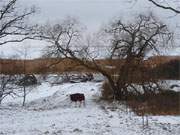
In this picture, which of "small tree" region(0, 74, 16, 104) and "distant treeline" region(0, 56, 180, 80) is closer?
"distant treeline" region(0, 56, 180, 80)

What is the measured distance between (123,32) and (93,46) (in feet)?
10.7

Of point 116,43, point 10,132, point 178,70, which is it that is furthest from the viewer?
point 178,70

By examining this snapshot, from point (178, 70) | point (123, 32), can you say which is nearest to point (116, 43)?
point (123, 32)

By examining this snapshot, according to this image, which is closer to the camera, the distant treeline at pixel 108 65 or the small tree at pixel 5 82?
→ the distant treeline at pixel 108 65

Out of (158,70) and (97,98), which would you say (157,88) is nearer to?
(158,70)

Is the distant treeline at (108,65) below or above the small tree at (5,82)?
above

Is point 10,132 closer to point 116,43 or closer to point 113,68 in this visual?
point 116,43

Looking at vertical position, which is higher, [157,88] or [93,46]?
[93,46]

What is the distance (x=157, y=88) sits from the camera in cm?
4091

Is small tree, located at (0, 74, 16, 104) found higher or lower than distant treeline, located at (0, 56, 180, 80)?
lower

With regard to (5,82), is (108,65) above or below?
above

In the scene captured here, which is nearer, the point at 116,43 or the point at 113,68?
the point at 116,43

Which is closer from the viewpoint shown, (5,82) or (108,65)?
(108,65)

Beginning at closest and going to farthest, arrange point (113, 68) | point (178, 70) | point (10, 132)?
point (10, 132)
point (113, 68)
point (178, 70)
